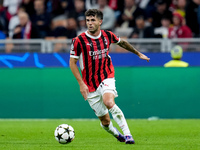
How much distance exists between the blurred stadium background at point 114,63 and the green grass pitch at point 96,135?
547 mm

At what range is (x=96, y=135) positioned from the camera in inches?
423

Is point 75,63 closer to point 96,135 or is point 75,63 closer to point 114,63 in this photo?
point 96,135

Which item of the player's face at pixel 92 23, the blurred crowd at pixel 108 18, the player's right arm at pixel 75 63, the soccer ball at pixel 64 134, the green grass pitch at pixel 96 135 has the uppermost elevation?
the player's face at pixel 92 23

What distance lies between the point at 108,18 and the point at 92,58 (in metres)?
8.51

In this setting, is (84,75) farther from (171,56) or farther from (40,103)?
(171,56)

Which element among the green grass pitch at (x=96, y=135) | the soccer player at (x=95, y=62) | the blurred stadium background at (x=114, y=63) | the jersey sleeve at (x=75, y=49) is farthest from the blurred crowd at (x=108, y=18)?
the jersey sleeve at (x=75, y=49)

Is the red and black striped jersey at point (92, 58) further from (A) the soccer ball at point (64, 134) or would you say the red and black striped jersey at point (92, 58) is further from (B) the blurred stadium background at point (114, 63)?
(B) the blurred stadium background at point (114, 63)

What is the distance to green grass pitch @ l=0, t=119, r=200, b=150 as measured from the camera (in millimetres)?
8648

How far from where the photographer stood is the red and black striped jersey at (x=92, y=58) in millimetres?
9109

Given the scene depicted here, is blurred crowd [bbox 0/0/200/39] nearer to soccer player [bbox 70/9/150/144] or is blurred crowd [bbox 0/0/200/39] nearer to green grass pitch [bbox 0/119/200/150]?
green grass pitch [bbox 0/119/200/150]

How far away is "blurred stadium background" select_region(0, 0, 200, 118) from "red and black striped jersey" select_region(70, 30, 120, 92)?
5.44 m

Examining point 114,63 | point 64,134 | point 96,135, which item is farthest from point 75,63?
point 114,63

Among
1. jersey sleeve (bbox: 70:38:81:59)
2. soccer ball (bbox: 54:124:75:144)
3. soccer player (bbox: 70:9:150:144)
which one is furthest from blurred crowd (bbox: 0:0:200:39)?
soccer ball (bbox: 54:124:75:144)

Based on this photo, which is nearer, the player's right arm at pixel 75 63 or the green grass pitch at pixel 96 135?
the green grass pitch at pixel 96 135
